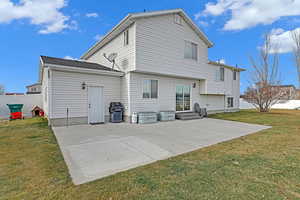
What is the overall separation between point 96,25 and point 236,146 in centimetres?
1491

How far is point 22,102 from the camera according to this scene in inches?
526

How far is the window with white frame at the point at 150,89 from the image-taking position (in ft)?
31.7

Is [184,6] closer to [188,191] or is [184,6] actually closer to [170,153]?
[170,153]

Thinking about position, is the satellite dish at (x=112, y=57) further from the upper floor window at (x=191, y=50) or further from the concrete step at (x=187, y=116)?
the concrete step at (x=187, y=116)

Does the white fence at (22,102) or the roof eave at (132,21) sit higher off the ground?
the roof eave at (132,21)

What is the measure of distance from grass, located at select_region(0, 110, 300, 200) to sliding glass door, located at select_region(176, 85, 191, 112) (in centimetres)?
748

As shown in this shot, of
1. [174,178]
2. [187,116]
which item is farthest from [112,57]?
[174,178]

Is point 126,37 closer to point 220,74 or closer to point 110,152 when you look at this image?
point 110,152

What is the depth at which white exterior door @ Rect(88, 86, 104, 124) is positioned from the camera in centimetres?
846

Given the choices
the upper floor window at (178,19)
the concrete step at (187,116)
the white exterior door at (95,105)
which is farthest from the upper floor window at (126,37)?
the concrete step at (187,116)

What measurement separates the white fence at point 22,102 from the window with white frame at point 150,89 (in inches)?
460

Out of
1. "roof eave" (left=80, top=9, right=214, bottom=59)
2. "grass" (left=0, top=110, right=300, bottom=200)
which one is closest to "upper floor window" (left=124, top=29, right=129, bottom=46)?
"roof eave" (left=80, top=9, right=214, bottom=59)

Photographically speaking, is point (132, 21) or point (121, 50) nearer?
point (132, 21)

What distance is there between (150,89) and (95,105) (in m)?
3.70
